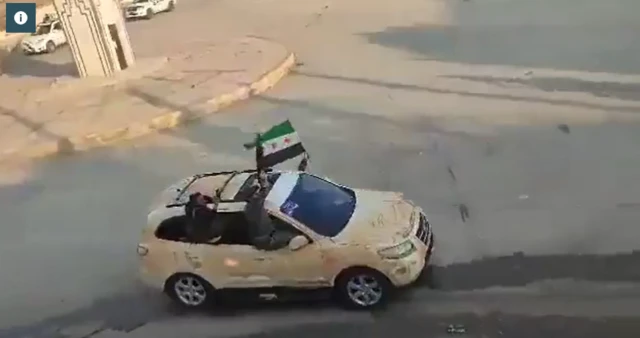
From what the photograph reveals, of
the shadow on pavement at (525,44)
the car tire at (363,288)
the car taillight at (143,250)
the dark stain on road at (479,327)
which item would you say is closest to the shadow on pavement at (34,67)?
the shadow on pavement at (525,44)

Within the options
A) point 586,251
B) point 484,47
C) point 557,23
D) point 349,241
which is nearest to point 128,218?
point 349,241

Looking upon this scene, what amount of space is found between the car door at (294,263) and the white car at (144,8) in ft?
80.2

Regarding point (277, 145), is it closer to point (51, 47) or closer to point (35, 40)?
point (51, 47)

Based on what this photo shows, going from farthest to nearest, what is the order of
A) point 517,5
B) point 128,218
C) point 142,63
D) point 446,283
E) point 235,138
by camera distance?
point 517,5
point 142,63
point 235,138
point 128,218
point 446,283

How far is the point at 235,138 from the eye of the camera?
16672mm

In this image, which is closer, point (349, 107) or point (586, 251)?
point (586, 251)

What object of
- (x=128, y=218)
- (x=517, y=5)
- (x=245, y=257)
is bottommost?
(x=517, y=5)

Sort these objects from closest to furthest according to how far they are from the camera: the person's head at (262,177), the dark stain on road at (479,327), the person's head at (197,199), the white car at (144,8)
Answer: the dark stain on road at (479,327)
the person's head at (197,199)
the person's head at (262,177)
the white car at (144,8)

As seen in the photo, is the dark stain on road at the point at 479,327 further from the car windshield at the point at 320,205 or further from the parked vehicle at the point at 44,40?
the parked vehicle at the point at 44,40

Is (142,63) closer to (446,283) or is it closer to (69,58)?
(69,58)

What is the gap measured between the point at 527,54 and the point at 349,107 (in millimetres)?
5287

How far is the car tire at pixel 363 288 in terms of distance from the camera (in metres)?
9.32

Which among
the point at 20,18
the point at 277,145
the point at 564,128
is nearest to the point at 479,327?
the point at 277,145

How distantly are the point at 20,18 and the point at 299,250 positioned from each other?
2781cm
